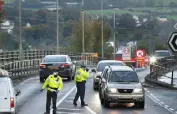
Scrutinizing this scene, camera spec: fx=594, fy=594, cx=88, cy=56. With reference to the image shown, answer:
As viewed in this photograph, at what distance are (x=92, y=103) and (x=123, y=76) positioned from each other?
1.84 metres

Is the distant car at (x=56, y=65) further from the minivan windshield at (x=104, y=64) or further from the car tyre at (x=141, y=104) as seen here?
the car tyre at (x=141, y=104)

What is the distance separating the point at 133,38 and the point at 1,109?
398 ft

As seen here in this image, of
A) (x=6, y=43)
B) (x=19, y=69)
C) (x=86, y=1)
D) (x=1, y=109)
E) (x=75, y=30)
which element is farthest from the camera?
(x=86, y=1)

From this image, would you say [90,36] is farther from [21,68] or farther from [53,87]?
[53,87]

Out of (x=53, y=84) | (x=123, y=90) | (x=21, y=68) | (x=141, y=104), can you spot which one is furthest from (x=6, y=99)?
(x=21, y=68)

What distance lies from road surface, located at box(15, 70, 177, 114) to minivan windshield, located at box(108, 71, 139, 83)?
3.44ft

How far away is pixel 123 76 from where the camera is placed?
23375 millimetres

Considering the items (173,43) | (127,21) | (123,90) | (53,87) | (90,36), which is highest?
(127,21)

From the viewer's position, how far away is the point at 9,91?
17.2 metres

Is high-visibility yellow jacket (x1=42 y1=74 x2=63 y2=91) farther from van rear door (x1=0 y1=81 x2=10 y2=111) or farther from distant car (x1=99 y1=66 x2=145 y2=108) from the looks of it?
distant car (x1=99 y1=66 x2=145 y2=108)

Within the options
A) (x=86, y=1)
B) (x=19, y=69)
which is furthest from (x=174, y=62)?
(x=86, y=1)

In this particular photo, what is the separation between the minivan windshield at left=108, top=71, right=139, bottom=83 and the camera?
23.2 metres

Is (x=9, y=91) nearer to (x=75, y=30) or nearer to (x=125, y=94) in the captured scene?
(x=125, y=94)

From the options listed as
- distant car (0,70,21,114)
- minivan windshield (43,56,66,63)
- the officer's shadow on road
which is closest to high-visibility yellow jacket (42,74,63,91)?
distant car (0,70,21,114)
